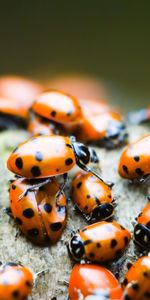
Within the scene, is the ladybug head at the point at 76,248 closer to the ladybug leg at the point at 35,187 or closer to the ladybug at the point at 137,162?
the ladybug leg at the point at 35,187

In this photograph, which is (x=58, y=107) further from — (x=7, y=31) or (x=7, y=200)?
(x=7, y=31)

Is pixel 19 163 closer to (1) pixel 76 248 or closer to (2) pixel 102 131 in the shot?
(1) pixel 76 248

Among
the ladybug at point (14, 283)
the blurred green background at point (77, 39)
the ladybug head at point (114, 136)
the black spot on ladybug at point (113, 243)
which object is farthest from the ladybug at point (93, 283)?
the blurred green background at point (77, 39)

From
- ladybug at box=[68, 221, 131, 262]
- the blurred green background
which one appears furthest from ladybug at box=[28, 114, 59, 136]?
the blurred green background

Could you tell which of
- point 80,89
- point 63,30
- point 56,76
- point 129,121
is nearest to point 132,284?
point 129,121

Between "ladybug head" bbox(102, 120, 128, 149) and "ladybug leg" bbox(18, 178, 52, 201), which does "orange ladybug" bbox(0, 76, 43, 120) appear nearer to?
"ladybug head" bbox(102, 120, 128, 149)

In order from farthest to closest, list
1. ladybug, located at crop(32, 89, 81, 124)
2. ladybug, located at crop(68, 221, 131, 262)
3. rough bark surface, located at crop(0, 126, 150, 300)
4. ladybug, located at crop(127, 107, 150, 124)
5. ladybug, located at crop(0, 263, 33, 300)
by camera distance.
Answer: ladybug, located at crop(127, 107, 150, 124) → ladybug, located at crop(32, 89, 81, 124) → rough bark surface, located at crop(0, 126, 150, 300) → ladybug, located at crop(68, 221, 131, 262) → ladybug, located at crop(0, 263, 33, 300)
